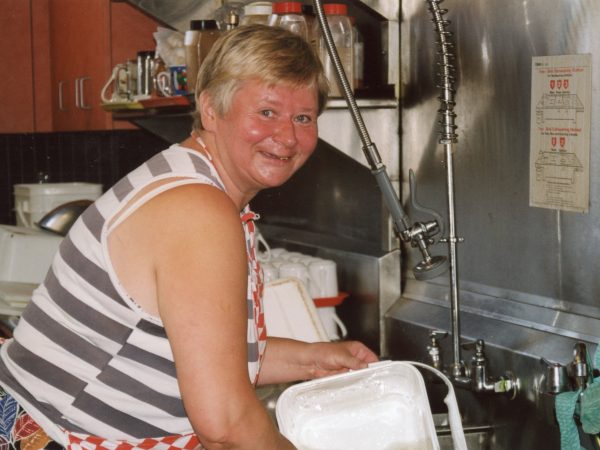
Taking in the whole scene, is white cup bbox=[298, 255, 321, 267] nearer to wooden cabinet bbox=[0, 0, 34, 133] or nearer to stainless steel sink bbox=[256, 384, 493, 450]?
stainless steel sink bbox=[256, 384, 493, 450]

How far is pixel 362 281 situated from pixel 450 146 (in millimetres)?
635

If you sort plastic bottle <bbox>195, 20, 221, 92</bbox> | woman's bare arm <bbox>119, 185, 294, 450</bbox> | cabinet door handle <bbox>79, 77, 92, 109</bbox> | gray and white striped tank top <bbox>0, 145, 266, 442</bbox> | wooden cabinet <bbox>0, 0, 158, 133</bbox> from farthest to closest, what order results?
cabinet door handle <bbox>79, 77, 92, 109</bbox> < wooden cabinet <bbox>0, 0, 158, 133</bbox> < plastic bottle <bbox>195, 20, 221, 92</bbox> < gray and white striped tank top <bbox>0, 145, 266, 442</bbox> < woman's bare arm <bbox>119, 185, 294, 450</bbox>

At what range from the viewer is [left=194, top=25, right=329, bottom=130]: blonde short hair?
1277 mm

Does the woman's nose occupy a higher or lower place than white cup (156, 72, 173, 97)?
lower

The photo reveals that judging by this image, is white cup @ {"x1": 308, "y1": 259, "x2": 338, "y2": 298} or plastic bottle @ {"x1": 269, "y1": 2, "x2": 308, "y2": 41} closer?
plastic bottle @ {"x1": 269, "y1": 2, "x2": 308, "y2": 41}

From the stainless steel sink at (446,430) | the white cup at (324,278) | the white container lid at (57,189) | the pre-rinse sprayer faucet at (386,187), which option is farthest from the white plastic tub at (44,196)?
the pre-rinse sprayer faucet at (386,187)

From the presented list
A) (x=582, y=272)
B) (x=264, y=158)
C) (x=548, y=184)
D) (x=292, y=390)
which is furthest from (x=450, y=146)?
(x=292, y=390)

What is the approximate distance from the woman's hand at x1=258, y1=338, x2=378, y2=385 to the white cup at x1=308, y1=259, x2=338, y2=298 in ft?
2.07

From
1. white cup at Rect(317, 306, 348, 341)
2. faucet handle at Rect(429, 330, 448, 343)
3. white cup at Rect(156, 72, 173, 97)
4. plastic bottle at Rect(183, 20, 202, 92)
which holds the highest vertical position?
plastic bottle at Rect(183, 20, 202, 92)

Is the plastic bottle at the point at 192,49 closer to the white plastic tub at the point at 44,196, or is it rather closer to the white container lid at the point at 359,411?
the white container lid at the point at 359,411

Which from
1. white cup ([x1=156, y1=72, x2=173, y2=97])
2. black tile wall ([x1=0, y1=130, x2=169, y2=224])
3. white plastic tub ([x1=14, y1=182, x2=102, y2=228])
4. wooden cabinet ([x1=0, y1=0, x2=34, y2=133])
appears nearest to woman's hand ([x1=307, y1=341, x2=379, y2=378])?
white cup ([x1=156, y1=72, x2=173, y2=97])

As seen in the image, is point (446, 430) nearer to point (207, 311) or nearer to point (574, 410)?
point (574, 410)

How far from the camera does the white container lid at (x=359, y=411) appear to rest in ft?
4.41

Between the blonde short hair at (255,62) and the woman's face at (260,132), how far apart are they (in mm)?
12
